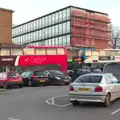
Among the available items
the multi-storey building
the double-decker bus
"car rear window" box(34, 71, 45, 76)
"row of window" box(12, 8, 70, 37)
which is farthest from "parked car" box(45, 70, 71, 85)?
"row of window" box(12, 8, 70, 37)

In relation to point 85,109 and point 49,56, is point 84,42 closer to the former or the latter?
point 49,56

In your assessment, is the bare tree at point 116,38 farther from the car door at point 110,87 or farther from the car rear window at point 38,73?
the car door at point 110,87

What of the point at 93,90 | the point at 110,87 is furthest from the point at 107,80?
the point at 93,90

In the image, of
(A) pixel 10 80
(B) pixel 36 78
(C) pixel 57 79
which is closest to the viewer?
(A) pixel 10 80

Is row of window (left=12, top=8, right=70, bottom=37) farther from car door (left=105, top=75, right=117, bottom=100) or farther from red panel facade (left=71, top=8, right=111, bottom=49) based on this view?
car door (left=105, top=75, right=117, bottom=100)

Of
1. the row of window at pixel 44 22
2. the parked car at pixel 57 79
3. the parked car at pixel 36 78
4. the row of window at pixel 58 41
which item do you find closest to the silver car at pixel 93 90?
the parked car at pixel 36 78

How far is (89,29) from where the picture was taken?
8781cm

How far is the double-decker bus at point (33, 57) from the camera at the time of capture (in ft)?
146

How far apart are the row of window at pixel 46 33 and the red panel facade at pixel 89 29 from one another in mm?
2600

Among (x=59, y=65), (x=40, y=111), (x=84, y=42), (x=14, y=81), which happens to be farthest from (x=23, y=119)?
(x=84, y=42)

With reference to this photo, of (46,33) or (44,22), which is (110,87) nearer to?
(46,33)

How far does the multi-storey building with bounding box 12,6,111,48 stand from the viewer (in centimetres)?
8381

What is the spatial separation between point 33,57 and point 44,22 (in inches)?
2082

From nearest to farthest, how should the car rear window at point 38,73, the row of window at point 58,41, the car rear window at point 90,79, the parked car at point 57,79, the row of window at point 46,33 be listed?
the car rear window at point 90,79, the car rear window at point 38,73, the parked car at point 57,79, the row of window at point 58,41, the row of window at point 46,33
